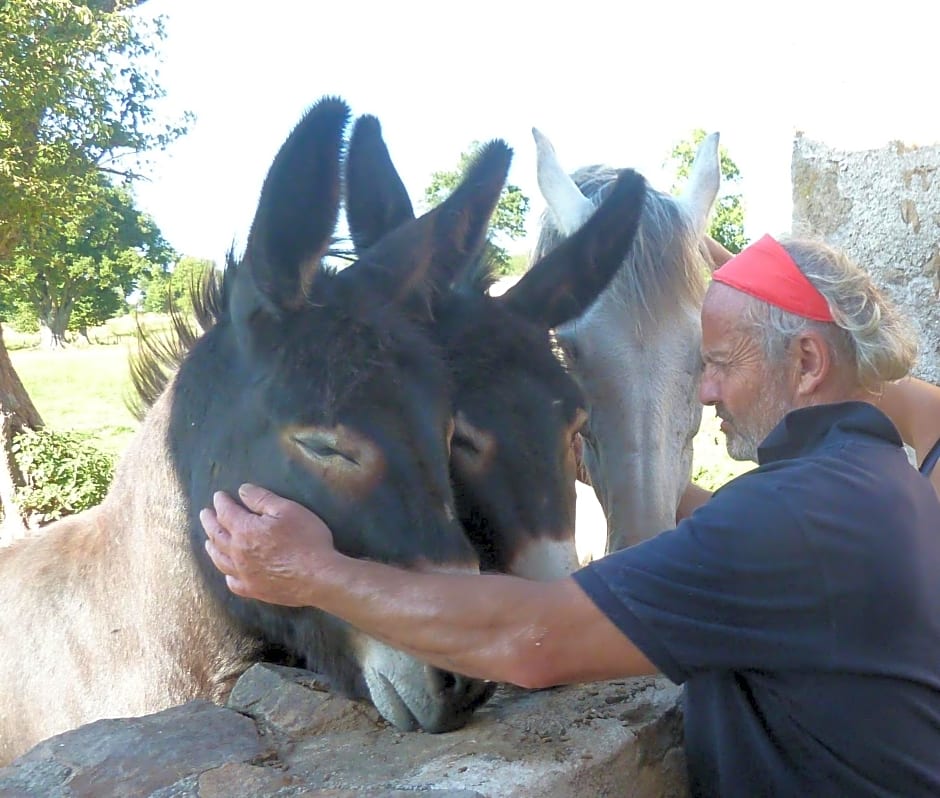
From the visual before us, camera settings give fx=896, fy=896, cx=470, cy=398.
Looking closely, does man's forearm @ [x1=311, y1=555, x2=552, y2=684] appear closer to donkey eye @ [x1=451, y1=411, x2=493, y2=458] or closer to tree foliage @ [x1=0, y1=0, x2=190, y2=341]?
donkey eye @ [x1=451, y1=411, x2=493, y2=458]

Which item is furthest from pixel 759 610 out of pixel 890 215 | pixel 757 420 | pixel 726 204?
pixel 726 204

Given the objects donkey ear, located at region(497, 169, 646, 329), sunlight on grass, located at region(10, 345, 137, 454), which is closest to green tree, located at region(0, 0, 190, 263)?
sunlight on grass, located at region(10, 345, 137, 454)

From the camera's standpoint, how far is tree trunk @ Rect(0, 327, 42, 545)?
452 inches

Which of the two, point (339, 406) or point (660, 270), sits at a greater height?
point (660, 270)

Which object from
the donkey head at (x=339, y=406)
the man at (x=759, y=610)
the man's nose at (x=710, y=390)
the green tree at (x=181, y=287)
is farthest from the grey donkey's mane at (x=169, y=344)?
the man's nose at (x=710, y=390)

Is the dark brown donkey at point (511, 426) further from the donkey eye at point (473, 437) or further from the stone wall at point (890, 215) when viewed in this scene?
the stone wall at point (890, 215)

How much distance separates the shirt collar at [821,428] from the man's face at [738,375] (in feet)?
0.42

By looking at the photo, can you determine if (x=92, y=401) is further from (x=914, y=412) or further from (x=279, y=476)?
(x=914, y=412)

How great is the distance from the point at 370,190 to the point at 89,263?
2324cm

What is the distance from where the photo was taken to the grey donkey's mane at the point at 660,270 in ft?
11.1

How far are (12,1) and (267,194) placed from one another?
8646 mm

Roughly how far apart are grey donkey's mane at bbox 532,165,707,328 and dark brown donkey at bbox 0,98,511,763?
74 centimetres

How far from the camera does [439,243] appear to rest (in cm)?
263

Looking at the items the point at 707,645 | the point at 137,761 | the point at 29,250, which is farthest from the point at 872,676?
the point at 29,250
